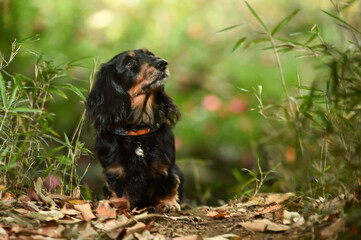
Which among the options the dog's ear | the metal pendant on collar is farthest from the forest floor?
the dog's ear

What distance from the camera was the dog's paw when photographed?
2951 mm

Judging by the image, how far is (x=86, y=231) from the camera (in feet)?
6.18

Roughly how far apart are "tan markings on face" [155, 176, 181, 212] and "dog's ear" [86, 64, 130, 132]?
0.59 meters

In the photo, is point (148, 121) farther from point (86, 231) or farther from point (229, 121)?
point (229, 121)

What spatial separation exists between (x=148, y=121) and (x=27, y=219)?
4.50 feet

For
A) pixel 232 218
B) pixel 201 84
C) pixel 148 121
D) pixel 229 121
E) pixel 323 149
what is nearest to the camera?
pixel 323 149

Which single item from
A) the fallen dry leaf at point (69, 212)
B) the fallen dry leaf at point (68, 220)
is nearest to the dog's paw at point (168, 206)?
the fallen dry leaf at point (69, 212)

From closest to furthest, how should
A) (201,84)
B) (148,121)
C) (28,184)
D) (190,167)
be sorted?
1. (28,184)
2. (148,121)
3. (190,167)
4. (201,84)

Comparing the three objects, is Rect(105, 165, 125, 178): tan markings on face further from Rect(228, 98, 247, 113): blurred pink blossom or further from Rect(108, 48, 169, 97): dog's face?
Rect(228, 98, 247, 113): blurred pink blossom

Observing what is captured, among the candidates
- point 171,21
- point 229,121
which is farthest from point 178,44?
point 229,121

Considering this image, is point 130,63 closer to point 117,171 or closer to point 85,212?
point 117,171

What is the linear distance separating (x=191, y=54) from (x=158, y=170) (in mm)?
4055

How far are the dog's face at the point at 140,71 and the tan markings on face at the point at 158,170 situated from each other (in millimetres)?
547

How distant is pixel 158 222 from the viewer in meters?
2.35
